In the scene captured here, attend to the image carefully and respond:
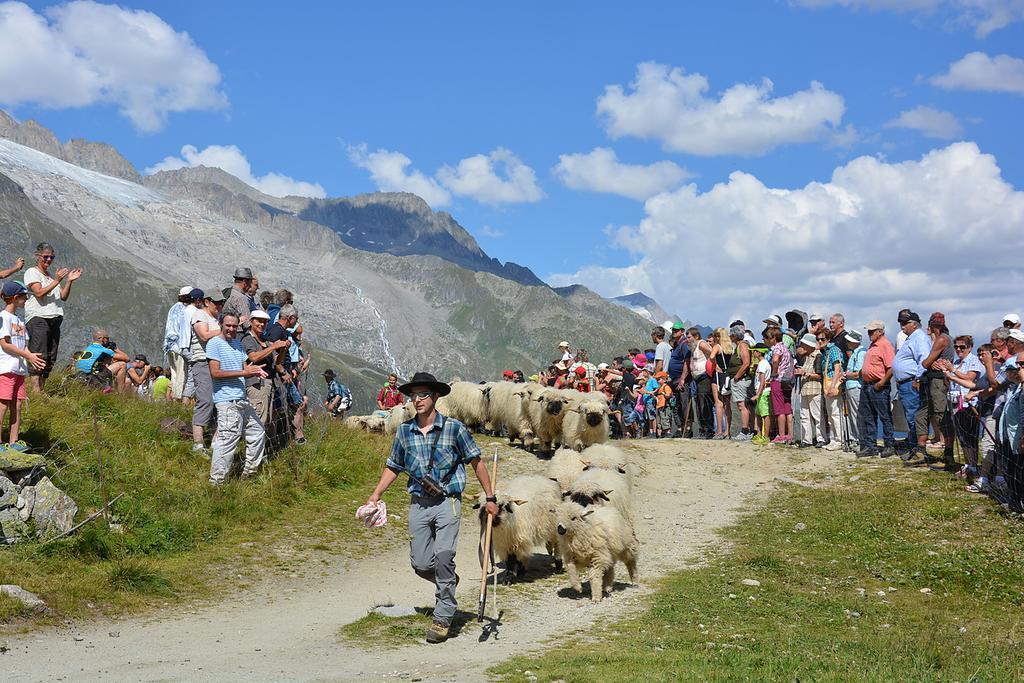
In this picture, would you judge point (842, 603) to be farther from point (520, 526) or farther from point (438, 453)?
point (438, 453)

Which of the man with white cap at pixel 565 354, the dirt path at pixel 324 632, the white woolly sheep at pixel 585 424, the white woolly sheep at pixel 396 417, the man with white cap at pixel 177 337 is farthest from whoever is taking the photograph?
the man with white cap at pixel 565 354

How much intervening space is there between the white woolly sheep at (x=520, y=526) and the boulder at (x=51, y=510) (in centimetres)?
512

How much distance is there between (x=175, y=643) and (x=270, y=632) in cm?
96

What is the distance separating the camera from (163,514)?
1238cm

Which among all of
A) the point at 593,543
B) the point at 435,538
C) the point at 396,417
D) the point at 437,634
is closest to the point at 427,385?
the point at 435,538

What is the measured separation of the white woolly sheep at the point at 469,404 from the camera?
21.7 metres

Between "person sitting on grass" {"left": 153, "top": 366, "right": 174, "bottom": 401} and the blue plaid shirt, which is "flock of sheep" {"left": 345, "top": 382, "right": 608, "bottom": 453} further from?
the blue plaid shirt

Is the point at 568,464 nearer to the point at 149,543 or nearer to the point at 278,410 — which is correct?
the point at 278,410

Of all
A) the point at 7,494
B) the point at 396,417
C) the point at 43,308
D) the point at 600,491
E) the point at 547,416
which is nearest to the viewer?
the point at 7,494

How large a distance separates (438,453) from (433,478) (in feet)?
0.88

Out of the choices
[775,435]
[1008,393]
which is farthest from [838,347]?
[1008,393]

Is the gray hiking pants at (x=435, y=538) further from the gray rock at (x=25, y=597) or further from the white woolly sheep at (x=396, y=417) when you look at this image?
the white woolly sheep at (x=396, y=417)

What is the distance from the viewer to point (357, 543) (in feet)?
44.3

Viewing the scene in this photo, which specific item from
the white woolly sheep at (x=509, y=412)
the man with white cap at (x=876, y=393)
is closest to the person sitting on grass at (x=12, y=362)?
the white woolly sheep at (x=509, y=412)
